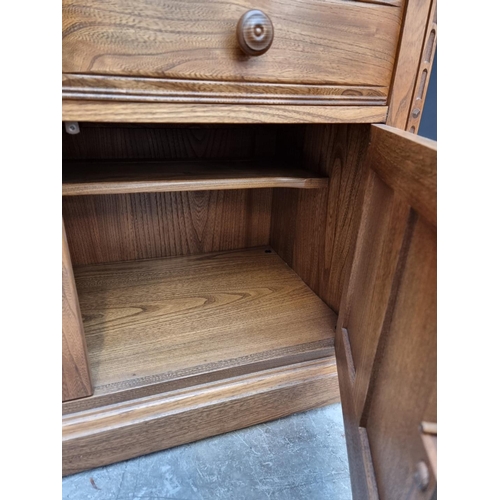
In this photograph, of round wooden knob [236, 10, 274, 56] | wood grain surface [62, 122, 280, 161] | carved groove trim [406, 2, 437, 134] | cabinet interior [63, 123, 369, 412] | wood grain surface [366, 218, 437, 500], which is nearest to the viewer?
wood grain surface [366, 218, 437, 500]

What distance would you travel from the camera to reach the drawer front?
1.20 ft

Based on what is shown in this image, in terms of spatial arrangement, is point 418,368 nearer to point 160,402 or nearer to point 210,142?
point 160,402

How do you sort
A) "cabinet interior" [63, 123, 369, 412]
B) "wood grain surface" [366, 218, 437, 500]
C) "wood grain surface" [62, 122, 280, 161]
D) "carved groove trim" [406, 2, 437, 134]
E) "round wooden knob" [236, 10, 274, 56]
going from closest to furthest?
"wood grain surface" [366, 218, 437, 500] → "round wooden knob" [236, 10, 274, 56] → "carved groove trim" [406, 2, 437, 134] → "cabinet interior" [63, 123, 369, 412] → "wood grain surface" [62, 122, 280, 161]

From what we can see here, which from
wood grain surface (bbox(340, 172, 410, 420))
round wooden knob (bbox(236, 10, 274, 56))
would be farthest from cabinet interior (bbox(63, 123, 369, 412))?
round wooden knob (bbox(236, 10, 274, 56))

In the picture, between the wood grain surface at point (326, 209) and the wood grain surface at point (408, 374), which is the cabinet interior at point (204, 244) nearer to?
the wood grain surface at point (326, 209)

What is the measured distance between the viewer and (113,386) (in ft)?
1.75

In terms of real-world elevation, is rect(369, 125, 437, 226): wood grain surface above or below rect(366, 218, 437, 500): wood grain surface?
above

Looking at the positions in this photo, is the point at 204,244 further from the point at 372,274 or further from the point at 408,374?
the point at 408,374

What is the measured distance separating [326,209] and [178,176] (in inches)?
11.5

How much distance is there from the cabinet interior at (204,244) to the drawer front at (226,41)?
0.14 m

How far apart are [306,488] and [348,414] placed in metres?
0.17

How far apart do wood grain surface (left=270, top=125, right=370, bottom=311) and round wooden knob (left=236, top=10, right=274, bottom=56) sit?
0.25 meters

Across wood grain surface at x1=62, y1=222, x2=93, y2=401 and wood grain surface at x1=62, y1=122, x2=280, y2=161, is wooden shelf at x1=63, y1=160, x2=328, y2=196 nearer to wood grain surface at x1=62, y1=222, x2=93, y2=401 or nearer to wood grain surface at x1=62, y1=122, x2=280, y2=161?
wood grain surface at x1=62, y1=122, x2=280, y2=161

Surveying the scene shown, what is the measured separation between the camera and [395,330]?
353 millimetres
